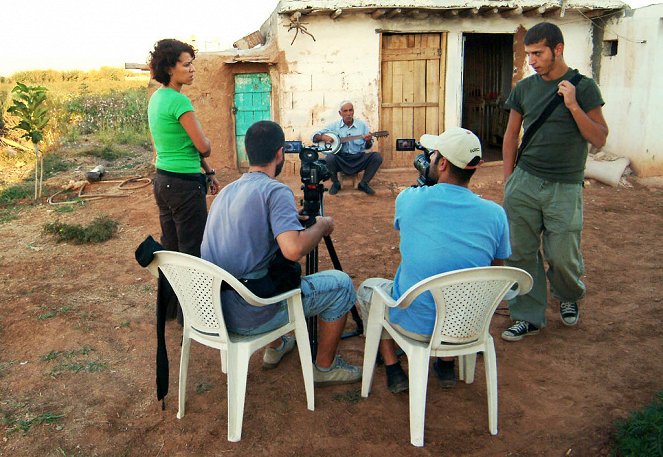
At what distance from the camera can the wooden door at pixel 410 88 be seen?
943 centimetres

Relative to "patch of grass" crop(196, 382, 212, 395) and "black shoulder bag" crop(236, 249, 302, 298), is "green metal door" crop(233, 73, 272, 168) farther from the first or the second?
"black shoulder bag" crop(236, 249, 302, 298)

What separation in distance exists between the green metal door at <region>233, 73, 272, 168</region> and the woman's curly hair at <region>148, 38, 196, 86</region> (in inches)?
237

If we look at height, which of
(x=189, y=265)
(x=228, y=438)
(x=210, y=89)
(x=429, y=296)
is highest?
(x=210, y=89)

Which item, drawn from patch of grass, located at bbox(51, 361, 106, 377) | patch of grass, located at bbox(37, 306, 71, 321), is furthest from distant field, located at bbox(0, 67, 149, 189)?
patch of grass, located at bbox(51, 361, 106, 377)

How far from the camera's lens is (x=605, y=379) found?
10.4 feet

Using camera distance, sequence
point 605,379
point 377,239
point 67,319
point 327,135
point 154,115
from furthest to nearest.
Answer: point 327,135, point 377,239, point 67,319, point 154,115, point 605,379

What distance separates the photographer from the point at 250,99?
960 centimetres

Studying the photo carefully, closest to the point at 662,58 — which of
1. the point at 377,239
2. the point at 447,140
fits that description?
the point at 377,239

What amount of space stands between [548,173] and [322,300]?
5.38ft

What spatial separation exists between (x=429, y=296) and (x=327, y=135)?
19.6 ft

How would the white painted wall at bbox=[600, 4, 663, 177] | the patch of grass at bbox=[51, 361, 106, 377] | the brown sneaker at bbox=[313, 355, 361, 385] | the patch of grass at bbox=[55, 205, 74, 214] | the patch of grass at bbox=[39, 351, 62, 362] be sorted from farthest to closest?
1. the white painted wall at bbox=[600, 4, 663, 177]
2. the patch of grass at bbox=[55, 205, 74, 214]
3. the patch of grass at bbox=[39, 351, 62, 362]
4. the patch of grass at bbox=[51, 361, 106, 377]
5. the brown sneaker at bbox=[313, 355, 361, 385]

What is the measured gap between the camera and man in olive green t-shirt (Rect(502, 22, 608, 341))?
10.7ft

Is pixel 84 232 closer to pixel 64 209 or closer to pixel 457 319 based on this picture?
pixel 64 209

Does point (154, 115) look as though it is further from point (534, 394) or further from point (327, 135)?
point (327, 135)
